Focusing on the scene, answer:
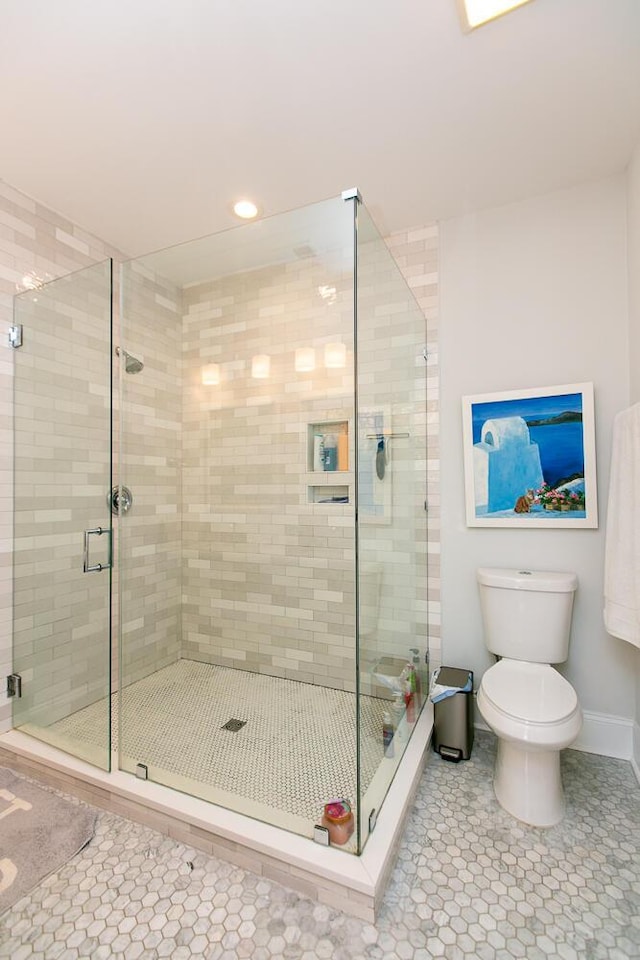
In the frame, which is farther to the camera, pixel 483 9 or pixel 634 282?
pixel 634 282

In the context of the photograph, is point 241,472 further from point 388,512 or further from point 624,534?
point 624,534

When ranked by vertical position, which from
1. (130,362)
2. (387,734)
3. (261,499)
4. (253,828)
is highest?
(130,362)

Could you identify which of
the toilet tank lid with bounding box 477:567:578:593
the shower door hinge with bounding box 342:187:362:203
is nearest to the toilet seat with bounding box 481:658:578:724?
the toilet tank lid with bounding box 477:567:578:593

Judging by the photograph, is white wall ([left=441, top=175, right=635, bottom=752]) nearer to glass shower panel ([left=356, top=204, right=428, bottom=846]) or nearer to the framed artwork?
the framed artwork

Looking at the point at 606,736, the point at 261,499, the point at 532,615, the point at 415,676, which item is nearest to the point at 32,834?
the point at 261,499

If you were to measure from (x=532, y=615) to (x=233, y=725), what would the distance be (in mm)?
1415

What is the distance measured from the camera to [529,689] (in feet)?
5.62

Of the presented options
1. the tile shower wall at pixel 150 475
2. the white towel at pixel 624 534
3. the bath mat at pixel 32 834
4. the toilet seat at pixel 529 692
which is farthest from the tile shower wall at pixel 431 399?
the bath mat at pixel 32 834

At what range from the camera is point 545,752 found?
158cm

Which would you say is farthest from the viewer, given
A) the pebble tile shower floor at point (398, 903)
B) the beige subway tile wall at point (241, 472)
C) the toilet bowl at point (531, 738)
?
the beige subway tile wall at point (241, 472)

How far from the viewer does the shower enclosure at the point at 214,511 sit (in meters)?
1.82

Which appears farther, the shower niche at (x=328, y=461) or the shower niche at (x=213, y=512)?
the shower niche at (x=328, y=461)

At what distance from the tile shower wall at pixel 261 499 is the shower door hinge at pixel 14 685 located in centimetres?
74

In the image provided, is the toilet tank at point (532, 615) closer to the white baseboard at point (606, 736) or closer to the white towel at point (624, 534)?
the white towel at point (624, 534)
